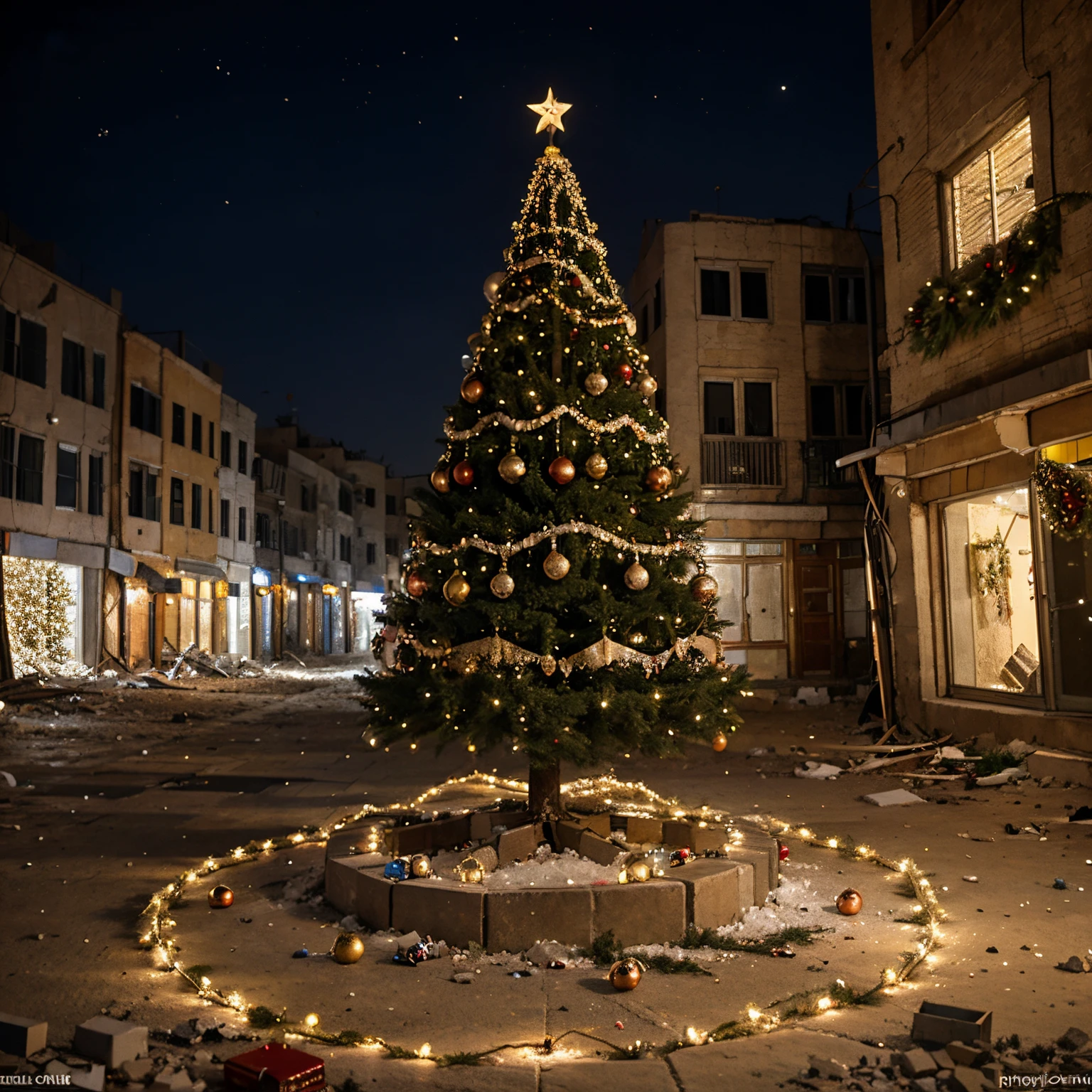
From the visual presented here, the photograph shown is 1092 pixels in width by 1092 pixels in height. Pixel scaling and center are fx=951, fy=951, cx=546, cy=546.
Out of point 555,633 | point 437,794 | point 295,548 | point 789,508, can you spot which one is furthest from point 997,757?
point 295,548

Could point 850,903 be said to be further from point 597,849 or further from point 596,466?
point 596,466

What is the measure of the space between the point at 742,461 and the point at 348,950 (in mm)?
17704

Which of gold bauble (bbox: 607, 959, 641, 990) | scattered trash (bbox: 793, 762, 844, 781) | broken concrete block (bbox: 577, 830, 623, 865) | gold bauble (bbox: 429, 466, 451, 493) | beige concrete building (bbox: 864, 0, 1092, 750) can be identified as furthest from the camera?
scattered trash (bbox: 793, 762, 844, 781)

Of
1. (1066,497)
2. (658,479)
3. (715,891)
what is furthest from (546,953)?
(1066,497)

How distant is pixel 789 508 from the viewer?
Answer: 2098 centimetres

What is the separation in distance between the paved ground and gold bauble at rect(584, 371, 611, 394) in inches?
138

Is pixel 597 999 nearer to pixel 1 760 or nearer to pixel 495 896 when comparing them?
pixel 495 896

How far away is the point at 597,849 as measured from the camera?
5.76 metres

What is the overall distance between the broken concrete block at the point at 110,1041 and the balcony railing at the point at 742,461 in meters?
18.3

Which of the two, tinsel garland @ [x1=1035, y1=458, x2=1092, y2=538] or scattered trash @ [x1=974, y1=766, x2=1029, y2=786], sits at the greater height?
tinsel garland @ [x1=1035, y1=458, x2=1092, y2=538]

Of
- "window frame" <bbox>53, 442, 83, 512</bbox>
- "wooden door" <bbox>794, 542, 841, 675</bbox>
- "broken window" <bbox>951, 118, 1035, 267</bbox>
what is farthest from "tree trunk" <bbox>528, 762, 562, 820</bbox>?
"window frame" <bbox>53, 442, 83, 512</bbox>

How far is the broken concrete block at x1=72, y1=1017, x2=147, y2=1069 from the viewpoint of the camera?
3.50 meters

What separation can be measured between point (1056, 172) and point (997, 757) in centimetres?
608

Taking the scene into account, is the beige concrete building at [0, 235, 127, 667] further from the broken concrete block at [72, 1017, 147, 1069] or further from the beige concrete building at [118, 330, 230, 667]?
the broken concrete block at [72, 1017, 147, 1069]
